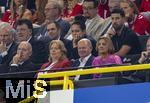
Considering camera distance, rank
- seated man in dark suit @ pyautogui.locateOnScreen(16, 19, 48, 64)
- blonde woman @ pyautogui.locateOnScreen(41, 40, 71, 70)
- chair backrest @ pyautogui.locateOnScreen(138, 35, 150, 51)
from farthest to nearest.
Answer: seated man in dark suit @ pyautogui.locateOnScreen(16, 19, 48, 64) < blonde woman @ pyautogui.locateOnScreen(41, 40, 71, 70) < chair backrest @ pyautogui.locateOnScreen(138, 35, 150, 51)

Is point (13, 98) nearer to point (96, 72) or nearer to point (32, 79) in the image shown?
point (32, 79)

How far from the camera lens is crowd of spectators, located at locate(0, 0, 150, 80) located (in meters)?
5.51

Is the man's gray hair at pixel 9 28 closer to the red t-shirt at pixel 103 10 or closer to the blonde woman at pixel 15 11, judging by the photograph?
the blonde woman at pixel 15 11

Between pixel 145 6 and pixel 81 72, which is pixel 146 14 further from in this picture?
pixel 81 72

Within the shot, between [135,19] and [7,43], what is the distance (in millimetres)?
2231

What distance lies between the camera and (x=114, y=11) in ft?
18.9

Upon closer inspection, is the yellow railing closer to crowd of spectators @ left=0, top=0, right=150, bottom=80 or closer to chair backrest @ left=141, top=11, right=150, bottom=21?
crowd of spectators @ left=0, top=0, right=150, bottom=80

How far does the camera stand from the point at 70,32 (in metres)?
6.20

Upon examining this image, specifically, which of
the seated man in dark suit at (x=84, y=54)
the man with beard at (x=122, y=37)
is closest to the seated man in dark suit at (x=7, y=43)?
the seated man in dark suit at (x=84, y=54)

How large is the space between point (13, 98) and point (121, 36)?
143 cm

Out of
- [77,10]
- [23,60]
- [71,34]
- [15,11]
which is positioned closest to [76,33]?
[71,34]

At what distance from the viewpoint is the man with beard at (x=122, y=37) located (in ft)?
17.6

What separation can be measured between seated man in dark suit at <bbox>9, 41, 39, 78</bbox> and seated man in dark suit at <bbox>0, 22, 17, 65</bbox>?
145mm

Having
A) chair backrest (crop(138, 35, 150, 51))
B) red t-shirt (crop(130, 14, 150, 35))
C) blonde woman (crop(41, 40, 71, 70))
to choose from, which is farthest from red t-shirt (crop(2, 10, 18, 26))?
chair backrest (crop(138, 35, 150, 51))
